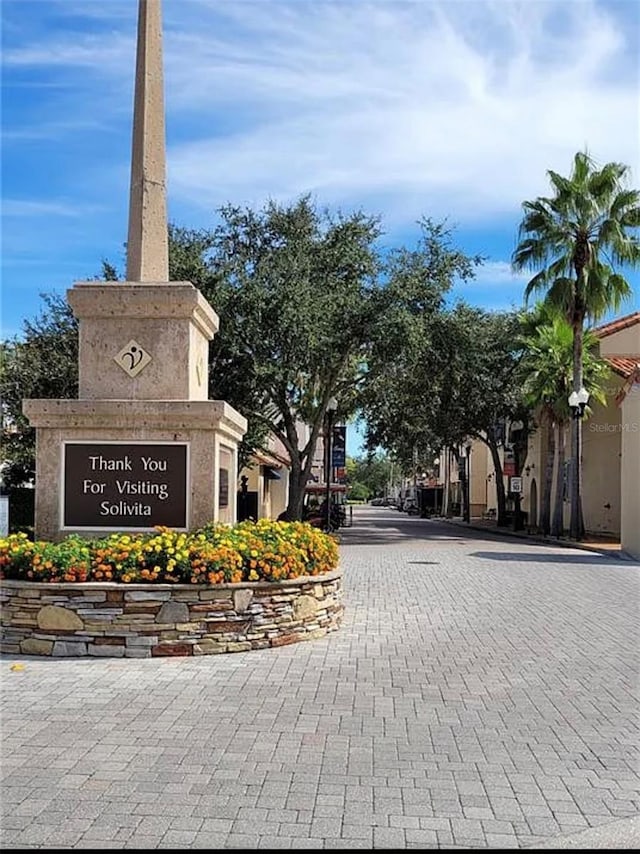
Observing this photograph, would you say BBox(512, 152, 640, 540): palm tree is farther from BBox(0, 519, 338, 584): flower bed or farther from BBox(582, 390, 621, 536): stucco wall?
BBox(0, 519, 338, 584): flower bed

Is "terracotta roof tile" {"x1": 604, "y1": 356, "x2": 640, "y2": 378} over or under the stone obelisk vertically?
over

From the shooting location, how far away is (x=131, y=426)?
31.3ft

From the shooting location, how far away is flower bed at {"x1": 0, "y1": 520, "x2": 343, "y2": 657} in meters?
8.22

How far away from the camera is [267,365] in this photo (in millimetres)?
25672

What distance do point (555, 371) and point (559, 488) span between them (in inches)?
176

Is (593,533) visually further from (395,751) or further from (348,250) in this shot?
(395,751)

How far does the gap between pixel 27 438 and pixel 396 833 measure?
23.1 metres

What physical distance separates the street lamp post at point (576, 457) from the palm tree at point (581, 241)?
5 cm

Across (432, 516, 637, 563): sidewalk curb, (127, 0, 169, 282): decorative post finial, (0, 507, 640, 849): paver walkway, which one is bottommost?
(432, 516, 637, 563): sidewalk curb

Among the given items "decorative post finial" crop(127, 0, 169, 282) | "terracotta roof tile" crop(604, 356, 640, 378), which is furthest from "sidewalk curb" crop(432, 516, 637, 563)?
"decorative post finial" crop(127, 0, 169, 282)

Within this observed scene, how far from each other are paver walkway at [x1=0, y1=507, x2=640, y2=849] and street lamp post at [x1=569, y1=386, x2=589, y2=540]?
1953cm

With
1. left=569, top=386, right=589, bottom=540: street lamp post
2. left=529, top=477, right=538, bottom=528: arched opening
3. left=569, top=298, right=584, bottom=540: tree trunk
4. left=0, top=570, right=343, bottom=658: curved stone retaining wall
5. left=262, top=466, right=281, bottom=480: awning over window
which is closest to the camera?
left=0, top=570, right=343, bottom=658: curved stone retaining wall

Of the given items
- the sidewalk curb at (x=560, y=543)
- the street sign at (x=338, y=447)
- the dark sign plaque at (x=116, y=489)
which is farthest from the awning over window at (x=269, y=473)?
the dark sign plaque at (x=116, y=489)

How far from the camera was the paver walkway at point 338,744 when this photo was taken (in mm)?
4445
